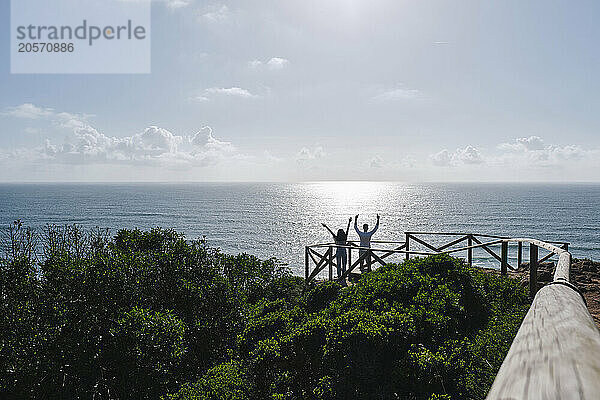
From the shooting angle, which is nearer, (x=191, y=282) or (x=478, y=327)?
(x=478, y=327)

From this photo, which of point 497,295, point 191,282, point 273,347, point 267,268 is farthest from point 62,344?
point 497,295

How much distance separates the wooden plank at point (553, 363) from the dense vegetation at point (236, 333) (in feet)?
17.5

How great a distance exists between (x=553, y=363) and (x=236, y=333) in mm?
11404

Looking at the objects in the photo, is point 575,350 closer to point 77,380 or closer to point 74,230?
point 77,380

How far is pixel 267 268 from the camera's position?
51.4 ft

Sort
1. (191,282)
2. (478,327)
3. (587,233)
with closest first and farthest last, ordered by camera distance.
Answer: (478,327) → (191,282) → (587,233)

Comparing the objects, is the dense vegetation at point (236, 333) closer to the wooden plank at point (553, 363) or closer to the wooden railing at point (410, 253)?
the wooden railing at point (410, 253)

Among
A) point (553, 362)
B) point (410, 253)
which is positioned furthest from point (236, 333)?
point (553, 362)

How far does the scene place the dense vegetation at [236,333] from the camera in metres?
7.19

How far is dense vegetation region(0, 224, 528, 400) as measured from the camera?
7191 millimetres

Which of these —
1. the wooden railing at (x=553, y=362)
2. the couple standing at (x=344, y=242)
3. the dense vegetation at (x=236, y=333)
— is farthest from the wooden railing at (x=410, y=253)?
the wooden railing at (x=553, y=362)

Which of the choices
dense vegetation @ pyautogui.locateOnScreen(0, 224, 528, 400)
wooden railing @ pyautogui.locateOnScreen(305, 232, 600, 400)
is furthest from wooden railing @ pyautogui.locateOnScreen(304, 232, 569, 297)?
wooden railing @ pyautogui.locateOnScreen(305, 232, 600, 400)

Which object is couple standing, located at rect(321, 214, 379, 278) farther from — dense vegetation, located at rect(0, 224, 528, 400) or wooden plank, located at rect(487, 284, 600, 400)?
wooden plank, located at rect(487, 284, 600, 400)

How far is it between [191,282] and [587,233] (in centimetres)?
6613
